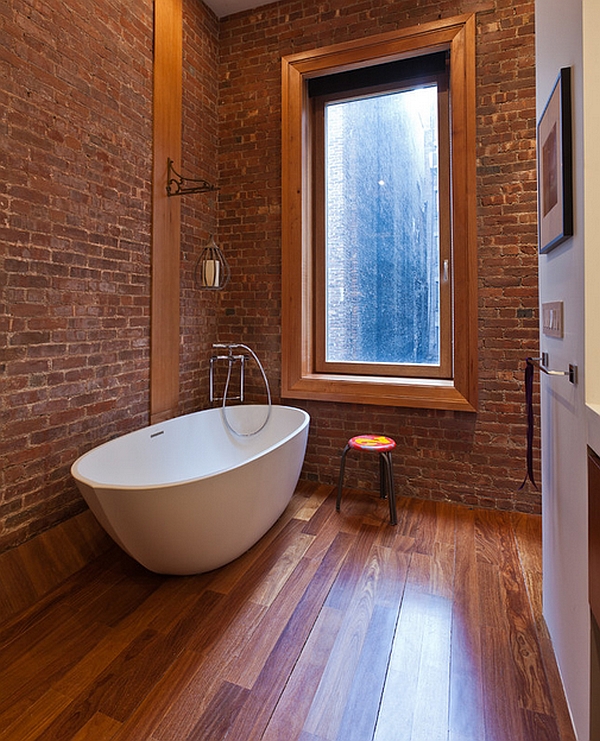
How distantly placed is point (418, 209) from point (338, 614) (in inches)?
102

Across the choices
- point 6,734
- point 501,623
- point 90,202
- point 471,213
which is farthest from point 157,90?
point 501,623

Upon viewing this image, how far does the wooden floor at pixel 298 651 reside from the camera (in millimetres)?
Result: 1267

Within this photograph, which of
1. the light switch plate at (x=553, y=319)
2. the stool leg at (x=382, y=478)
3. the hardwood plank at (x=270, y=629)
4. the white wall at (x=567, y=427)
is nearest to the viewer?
the white wall at (x=567, y=427)

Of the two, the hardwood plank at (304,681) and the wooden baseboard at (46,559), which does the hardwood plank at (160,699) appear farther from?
the wooden baseboard at (46,559)

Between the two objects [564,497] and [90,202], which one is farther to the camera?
[90,202]

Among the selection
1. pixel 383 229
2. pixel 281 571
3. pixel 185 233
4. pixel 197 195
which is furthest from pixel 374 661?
pixel 197 195

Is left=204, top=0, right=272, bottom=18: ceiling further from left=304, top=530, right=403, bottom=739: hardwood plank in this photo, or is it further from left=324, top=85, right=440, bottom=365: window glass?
left=304, top=530, right=403, bottom=739: hardwood plank

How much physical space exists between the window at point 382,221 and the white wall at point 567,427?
117cm

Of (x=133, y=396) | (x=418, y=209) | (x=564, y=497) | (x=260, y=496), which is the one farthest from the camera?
(x=418, y=209)

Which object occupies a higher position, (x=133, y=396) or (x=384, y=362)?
(x=384, y=362)

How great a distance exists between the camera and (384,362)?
3186 millimetres

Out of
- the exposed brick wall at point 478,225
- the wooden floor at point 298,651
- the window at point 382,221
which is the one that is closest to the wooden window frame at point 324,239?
the window at point 382,221

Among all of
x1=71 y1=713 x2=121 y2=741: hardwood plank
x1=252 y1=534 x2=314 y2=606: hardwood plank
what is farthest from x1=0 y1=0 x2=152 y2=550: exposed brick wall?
x1=252 y1=534 x2=314 y2=606: hardwood plank

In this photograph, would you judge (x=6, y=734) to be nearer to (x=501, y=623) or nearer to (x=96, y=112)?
(x=501, y=623)
